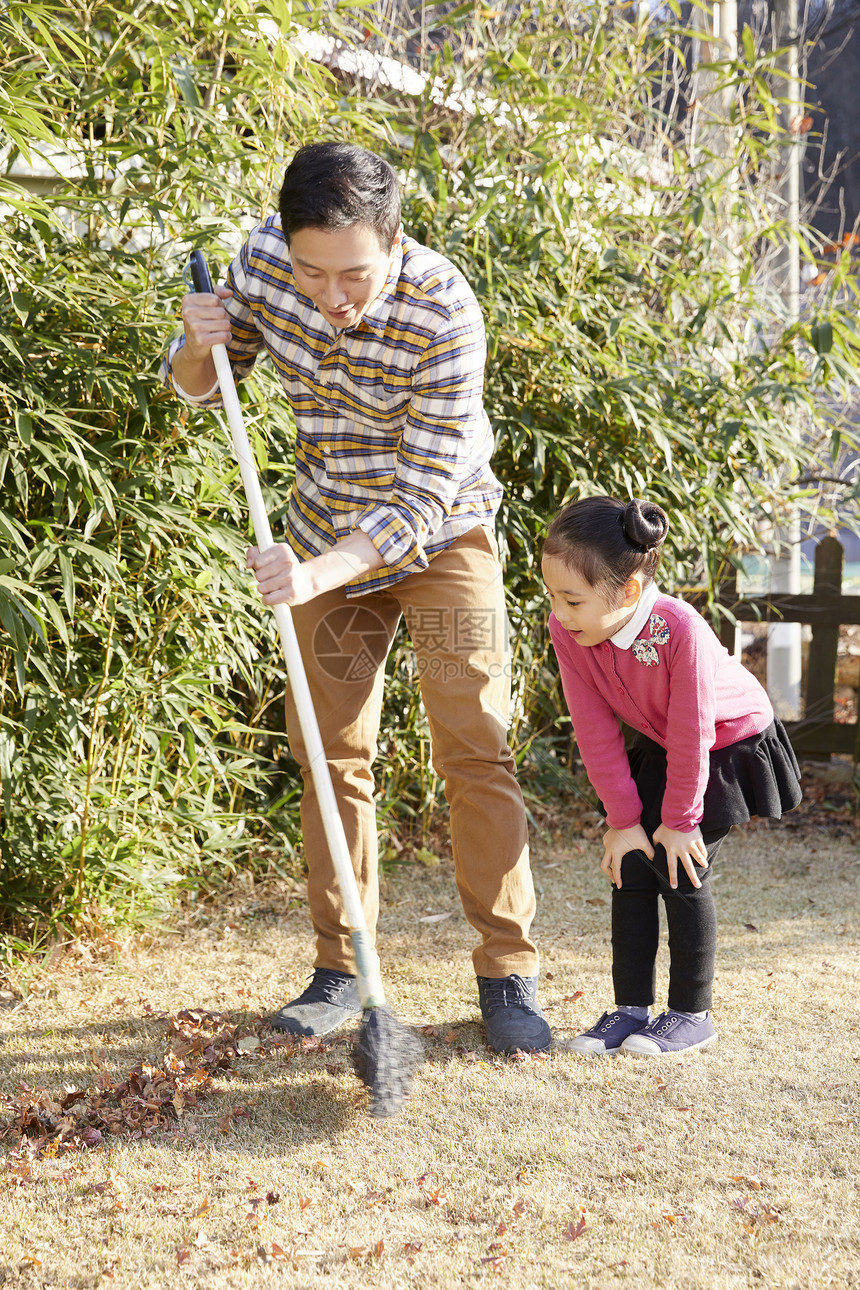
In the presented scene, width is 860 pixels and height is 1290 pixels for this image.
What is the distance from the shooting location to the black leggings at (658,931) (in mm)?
1975

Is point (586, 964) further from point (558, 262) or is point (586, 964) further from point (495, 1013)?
point (558, 262)

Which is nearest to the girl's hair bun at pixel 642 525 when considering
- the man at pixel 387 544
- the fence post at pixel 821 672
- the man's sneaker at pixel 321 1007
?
the man at pixel 387 544

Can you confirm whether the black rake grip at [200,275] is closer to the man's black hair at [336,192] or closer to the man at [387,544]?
the man at [387,544]

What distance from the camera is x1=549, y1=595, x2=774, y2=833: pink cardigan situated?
1.88 metres

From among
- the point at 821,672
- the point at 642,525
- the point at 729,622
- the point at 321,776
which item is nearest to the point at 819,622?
the point at 821,672

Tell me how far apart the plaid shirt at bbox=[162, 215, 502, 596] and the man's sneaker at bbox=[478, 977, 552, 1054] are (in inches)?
30.2

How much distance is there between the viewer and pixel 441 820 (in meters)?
3.33

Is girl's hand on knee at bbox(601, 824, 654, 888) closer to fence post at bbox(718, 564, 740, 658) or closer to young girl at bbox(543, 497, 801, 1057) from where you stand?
young girl at bbox(543, 497, 801, 1057)

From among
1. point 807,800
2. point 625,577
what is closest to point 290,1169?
point 625,577

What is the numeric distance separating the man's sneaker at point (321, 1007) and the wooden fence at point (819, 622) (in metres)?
2.10

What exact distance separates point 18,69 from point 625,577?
5.47 feet

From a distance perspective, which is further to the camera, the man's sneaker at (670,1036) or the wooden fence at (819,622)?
the wooden fence at (819,622)

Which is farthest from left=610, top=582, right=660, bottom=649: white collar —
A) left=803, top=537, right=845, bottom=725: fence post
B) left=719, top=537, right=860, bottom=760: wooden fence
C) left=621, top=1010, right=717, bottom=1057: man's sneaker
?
left=803, top=537, right=845, bottom=725: fence post

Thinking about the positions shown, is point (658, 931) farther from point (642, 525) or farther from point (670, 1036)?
point (642, 525)
